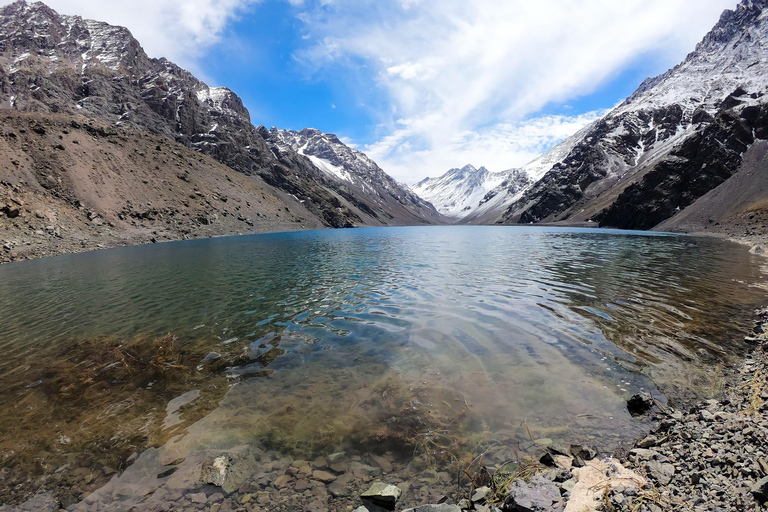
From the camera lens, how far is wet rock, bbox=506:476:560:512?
5.45 meters

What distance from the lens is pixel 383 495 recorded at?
247 inches

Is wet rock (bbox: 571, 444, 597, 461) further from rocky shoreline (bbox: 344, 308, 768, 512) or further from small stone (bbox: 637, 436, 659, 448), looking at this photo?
small stone (bbox: 637, 436, 659, 448)

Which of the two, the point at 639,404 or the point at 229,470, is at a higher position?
the point at 639,404

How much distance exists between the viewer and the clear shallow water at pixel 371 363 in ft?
27.8

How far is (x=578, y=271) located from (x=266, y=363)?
30.2m

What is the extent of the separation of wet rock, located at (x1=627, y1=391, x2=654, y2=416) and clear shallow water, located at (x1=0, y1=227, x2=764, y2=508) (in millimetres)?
230

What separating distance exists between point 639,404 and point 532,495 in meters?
5.43

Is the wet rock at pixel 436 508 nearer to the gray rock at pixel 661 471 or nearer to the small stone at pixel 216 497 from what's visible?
the gray rock at pixel 661 471

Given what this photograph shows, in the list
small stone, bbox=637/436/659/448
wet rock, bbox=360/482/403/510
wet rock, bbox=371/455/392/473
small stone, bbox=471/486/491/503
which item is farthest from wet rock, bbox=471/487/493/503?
Answer: small stone, bbox=637/436/659/448

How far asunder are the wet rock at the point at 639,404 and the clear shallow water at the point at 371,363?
230 mm

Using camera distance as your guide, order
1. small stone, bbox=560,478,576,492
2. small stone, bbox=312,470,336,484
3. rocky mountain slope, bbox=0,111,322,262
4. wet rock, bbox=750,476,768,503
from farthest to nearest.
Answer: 1. rocky mountain slope, bbox=0,111,322,262
2. small stone, bbox=312,470,336,484
3. small stone, bbox=560,478,576,492
4. wet rock, bbox=750,476,768,503

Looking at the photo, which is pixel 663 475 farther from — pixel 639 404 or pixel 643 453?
pixel 639 404

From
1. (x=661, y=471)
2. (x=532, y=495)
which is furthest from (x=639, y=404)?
(x=532, y=495)

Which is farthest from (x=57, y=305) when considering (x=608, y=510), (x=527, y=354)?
(x=608, y=510)
